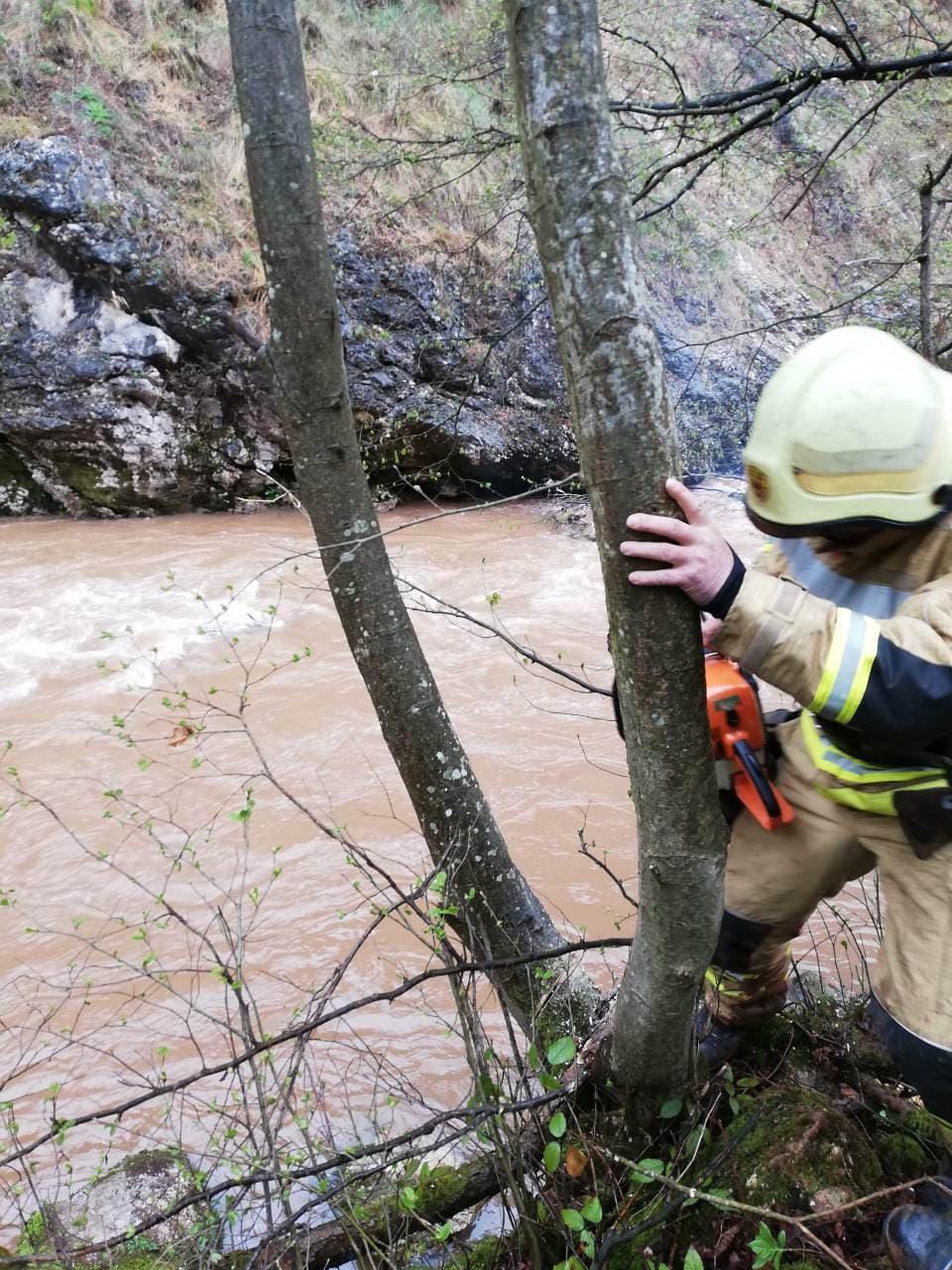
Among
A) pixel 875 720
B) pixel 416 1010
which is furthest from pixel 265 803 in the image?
pixel 875 720

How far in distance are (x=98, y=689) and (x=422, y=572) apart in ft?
11.1

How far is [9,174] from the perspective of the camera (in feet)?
30.1

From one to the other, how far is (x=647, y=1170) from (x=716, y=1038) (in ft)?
2.47

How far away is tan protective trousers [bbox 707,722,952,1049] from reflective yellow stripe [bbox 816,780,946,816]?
6 centimetres

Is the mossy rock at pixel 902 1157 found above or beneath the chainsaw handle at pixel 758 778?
beneath

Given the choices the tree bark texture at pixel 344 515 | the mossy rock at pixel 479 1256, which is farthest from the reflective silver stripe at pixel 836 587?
the mossy rock at pixel 479 1256

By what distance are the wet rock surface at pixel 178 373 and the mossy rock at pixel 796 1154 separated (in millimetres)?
7213

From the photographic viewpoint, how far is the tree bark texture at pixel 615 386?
1.13 meters

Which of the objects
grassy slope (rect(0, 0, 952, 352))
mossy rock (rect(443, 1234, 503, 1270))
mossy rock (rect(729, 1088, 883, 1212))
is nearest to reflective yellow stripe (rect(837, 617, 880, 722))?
mossy rock (rect(729, 1088, 883, 1212))

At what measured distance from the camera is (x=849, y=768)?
163cm

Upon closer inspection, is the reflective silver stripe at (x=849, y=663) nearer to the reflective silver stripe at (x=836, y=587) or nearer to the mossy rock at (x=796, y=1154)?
the reflective silver stripe at (x=836, y=587)

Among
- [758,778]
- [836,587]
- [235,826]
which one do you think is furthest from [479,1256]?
[235,826]


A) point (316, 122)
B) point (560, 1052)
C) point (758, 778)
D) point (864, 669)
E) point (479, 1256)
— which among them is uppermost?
point (316, 122)

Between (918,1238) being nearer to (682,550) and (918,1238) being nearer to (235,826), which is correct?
(682,550)
